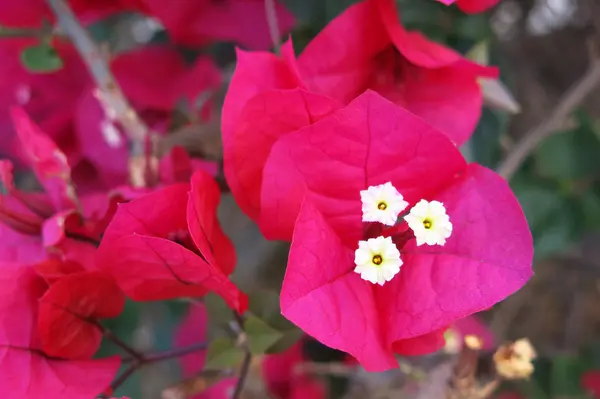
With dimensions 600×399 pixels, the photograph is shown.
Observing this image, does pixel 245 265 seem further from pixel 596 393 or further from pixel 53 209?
pixel 596 393

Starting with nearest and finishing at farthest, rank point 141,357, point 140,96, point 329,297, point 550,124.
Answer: point 329,297 → point 141,357 → point 550,124 → point 140,96

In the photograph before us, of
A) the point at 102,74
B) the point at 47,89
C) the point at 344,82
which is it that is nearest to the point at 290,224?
the point at 344,82

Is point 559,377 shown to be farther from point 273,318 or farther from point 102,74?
point 102,74

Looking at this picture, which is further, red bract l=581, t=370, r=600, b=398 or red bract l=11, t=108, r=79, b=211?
red bract l=581, t=370, r=600, b=398

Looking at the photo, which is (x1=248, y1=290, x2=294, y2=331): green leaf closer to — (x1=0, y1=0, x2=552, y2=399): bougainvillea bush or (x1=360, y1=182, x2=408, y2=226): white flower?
(x1=0, y1=0, x2=552, y2=399): bougainvillea bush

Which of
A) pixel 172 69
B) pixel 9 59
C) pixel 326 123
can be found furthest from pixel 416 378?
pixel 9 59

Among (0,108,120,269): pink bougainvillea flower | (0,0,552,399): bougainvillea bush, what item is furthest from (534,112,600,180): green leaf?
(0,108,120,269): pink bougainvillea flower

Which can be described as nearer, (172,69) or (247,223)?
(247,223)
